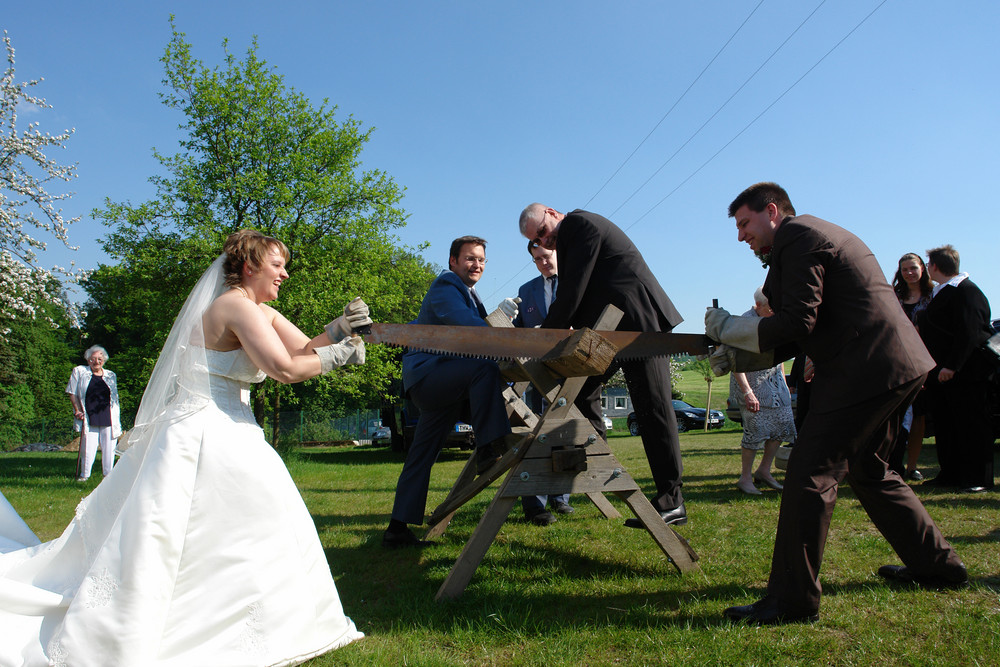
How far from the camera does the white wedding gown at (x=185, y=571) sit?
8.15ft

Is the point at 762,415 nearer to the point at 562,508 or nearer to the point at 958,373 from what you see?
the point at 958,373

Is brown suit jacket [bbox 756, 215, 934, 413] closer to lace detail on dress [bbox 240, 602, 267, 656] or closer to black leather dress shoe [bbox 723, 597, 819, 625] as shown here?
black leather dress shoe [bbox 723, 597, 819, 625]

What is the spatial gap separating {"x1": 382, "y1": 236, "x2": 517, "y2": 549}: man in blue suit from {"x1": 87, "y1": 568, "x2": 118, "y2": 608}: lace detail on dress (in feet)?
6.69

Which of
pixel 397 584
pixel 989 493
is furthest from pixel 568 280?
pixel 989 493

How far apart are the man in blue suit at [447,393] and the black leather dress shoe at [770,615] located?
6.05 ft

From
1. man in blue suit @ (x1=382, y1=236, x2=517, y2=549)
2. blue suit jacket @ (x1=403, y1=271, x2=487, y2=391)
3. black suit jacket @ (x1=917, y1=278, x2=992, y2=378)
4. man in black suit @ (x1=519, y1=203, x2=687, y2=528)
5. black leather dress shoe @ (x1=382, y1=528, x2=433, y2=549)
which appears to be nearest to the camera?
man in black suit @ (x1=519, y1=203, x2=687, y2=528)

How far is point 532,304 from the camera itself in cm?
599

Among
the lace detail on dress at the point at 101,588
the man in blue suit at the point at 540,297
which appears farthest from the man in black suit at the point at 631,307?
the lace detail on dress at the point at 101,588

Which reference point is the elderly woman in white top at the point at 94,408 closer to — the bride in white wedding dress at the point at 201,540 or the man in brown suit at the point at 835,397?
the bride in white wedding dress at the point at 201,540

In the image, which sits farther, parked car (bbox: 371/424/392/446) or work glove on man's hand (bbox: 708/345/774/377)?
parked car (bbox: 371/424/392/446)

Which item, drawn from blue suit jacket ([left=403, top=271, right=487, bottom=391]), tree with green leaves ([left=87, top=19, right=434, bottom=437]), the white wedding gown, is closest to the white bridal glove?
the white wedding gown

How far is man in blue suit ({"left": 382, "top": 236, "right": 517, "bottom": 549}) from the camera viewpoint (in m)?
4.19

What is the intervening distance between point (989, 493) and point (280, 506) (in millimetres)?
6132

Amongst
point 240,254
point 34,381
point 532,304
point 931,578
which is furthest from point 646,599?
point 34,381
